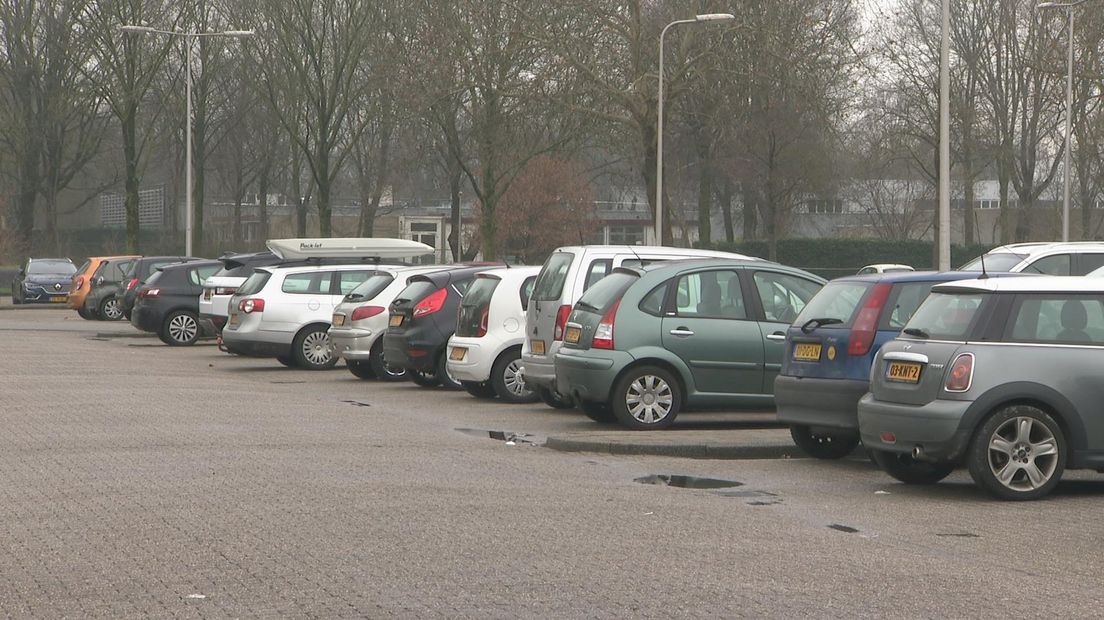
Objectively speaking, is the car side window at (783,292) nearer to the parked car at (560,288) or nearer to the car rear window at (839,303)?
the parked car at (560,288)

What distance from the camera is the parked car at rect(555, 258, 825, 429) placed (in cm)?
1407

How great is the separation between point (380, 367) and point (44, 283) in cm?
3135

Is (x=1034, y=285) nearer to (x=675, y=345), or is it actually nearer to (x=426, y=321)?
(x=675, y=345)

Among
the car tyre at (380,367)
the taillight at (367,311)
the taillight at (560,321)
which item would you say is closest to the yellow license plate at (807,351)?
the taillight at (560,321)

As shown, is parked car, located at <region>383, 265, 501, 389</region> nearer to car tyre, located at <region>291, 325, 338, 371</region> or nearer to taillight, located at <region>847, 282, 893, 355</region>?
car tyre, located at <region>291, 325, 338, 371</region>

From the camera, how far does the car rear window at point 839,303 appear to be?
11914 millimetres

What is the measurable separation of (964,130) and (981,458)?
146 ft

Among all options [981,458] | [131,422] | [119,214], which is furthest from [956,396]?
[119,214]

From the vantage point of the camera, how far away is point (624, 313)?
14109 mm

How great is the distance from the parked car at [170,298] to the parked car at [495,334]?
40.2ft

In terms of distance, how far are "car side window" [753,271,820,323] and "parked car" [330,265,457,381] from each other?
243 inches

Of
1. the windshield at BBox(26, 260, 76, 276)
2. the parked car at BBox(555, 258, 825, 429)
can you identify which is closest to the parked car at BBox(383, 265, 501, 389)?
the parked car at BBox(555, 258, 825, 429)

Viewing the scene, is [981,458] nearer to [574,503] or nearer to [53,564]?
[574,503]

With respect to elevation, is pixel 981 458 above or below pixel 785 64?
below
